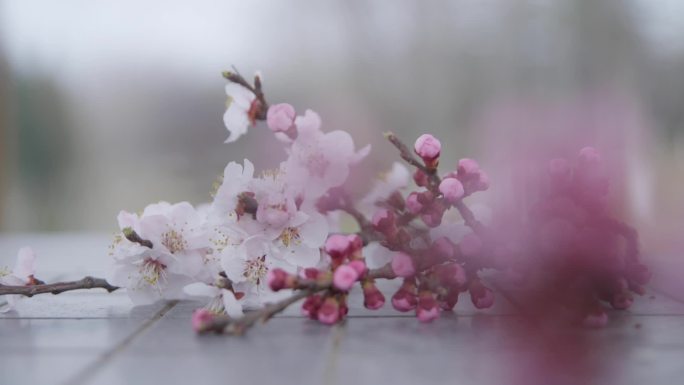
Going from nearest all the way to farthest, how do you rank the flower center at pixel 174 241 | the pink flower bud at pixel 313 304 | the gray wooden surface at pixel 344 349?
the gray wooden surface at pixel 344 349, the pink flower bud at pixel 313 304, the flower center at pixel 174 241

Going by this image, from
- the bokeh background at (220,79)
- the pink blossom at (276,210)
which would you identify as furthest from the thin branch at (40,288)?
the bokeh background at (220,79)

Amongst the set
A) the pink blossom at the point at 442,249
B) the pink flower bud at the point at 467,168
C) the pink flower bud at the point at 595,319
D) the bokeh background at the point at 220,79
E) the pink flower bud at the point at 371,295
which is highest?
the bokeh background at the point at 220,79

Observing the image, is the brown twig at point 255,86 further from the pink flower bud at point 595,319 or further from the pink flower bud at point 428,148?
the pink flower bud at point 595,319

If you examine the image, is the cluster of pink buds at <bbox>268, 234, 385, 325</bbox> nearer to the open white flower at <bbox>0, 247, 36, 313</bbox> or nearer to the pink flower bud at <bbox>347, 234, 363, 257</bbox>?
the pink flower bud at <bbox>347, 234, 363, 257</bbox>

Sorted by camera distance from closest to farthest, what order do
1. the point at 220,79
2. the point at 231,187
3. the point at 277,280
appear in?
the point at 277,280 < the point at 231,187 < the point at 220,79

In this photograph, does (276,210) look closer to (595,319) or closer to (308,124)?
(308,124)

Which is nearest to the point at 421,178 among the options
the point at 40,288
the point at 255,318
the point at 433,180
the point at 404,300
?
the point at 433,180
